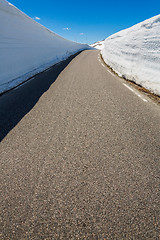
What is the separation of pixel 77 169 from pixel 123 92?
359 cm

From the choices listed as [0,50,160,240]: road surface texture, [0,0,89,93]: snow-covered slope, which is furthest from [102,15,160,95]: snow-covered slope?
[0,0,89,93]: snow-covered slope

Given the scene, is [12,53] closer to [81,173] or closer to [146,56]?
[146,56]

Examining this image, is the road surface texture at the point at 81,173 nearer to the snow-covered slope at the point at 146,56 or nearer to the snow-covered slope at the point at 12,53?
the snow-covered slope at the point at 146,56

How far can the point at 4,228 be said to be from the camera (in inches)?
50.1

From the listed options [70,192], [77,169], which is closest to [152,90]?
[77,169]

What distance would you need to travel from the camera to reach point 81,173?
1784 mm

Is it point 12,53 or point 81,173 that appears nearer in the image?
point 81,173

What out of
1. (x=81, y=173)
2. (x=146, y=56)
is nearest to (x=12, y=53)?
(x=146, y=56)

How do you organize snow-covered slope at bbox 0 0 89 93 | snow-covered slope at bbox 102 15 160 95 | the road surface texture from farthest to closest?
snow-covered slope at bbox 0 0 89 93 → snow-covered slope at bbox 102 15 160 95 → the road surface texture

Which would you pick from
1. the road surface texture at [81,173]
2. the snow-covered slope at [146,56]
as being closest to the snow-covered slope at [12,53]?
the road surface texture at [81,173]

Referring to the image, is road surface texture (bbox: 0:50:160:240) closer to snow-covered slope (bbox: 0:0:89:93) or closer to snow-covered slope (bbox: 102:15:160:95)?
snow-covered slope (bbox: 102:15:160:95)

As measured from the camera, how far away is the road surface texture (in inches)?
49.9

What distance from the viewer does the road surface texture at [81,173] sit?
127cm

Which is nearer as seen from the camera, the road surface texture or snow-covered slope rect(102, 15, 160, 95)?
the road surface texture
